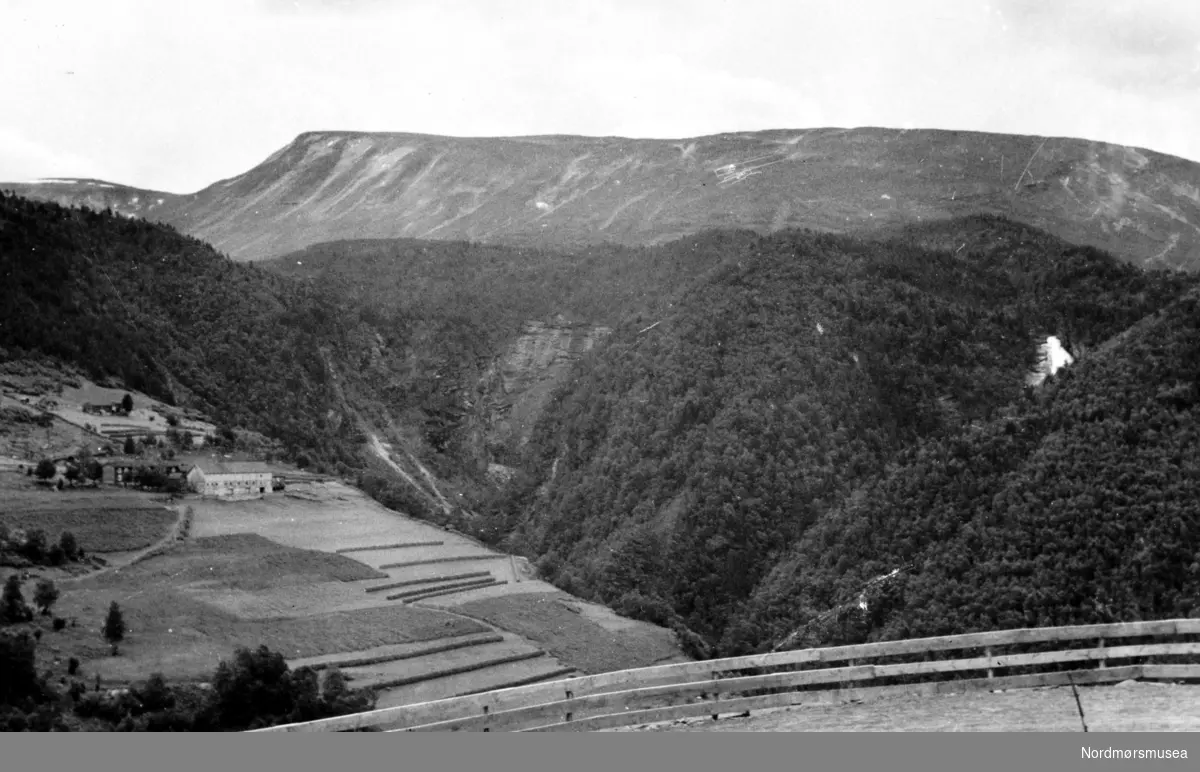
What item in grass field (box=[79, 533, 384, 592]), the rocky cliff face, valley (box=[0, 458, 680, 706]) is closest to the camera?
valley (box=[0, 458, 680, 706])

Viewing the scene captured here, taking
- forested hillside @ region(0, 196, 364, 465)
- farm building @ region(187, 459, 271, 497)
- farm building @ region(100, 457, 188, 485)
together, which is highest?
forested hillside @ region(0, 196, 364, 465)

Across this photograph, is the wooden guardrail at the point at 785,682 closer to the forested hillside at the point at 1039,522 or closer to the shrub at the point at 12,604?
the shrub at the point at 12,604

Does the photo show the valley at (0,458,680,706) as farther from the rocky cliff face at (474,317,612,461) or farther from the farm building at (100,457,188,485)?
the rocky cliff face at (474,317,612,461)

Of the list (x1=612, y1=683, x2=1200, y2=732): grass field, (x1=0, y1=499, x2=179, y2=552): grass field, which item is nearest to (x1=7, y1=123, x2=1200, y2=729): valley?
(x1=0, y1=499, x2=179, y2=552): grass field

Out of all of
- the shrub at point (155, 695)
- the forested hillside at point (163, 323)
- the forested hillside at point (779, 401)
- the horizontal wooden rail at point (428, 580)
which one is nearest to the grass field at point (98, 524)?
the shrub at point (155, 695)

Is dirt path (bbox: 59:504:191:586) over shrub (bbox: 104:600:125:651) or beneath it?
over

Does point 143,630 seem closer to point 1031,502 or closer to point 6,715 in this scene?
point 6,715

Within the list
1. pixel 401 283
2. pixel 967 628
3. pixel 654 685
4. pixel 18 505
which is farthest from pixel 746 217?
pixel 18 505

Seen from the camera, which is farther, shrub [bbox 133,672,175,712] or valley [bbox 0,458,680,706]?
valley [bbox 0,458,680,706]
